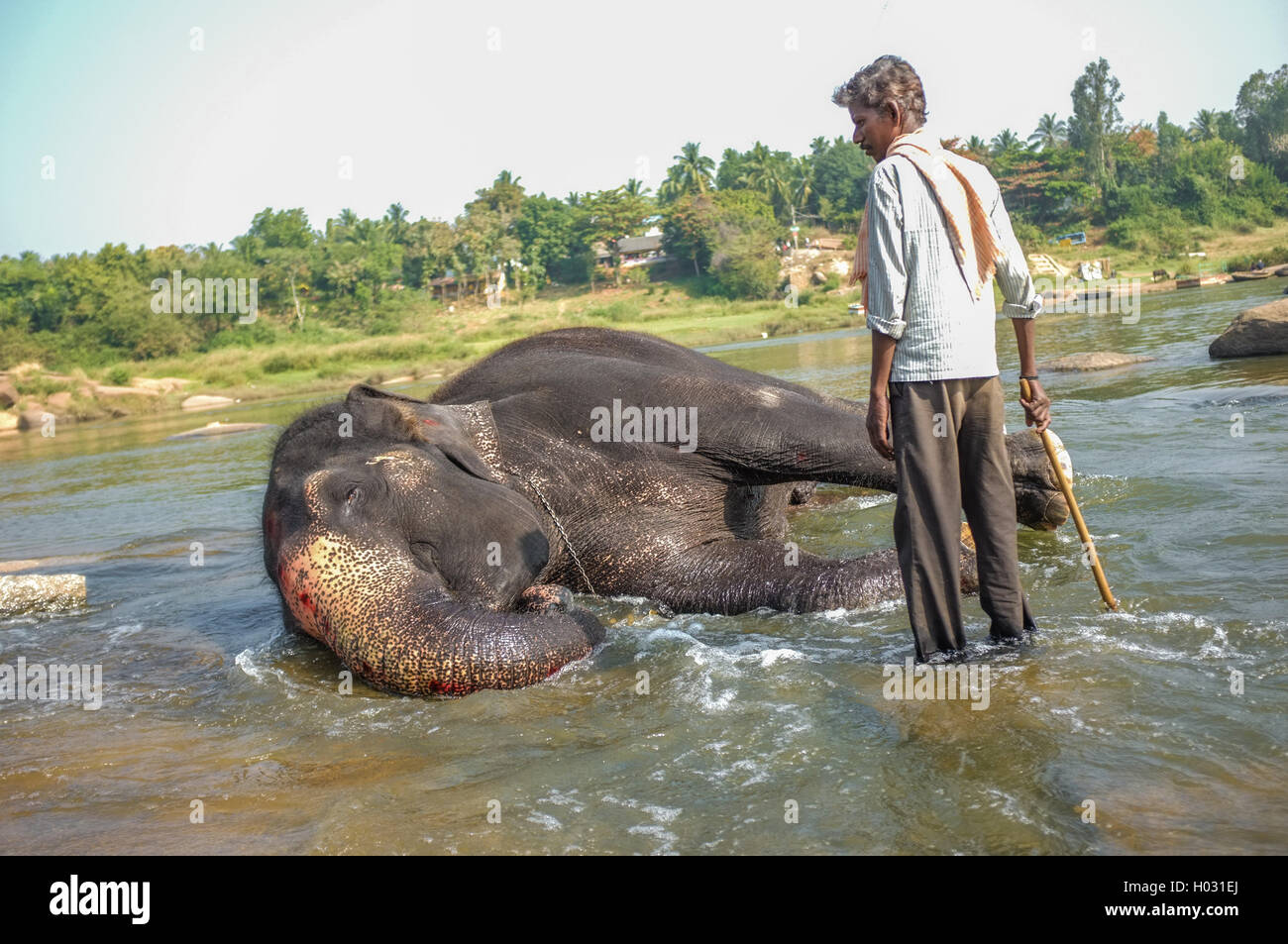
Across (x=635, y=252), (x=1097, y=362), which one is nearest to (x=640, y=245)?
(x=635, y=252)

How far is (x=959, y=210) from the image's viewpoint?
3.72 m

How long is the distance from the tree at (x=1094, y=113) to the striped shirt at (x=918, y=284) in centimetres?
8783

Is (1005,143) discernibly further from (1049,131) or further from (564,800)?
(564,800)

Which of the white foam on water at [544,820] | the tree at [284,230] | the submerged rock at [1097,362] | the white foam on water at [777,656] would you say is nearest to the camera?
the white foam on water at [544,820]

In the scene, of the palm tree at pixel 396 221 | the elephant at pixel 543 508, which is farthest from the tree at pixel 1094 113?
the elephant at pixel 543 508

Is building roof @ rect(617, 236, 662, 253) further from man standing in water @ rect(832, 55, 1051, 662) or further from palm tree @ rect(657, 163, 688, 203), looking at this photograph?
man standing in water @ rect(832, 55, 1051, 662)

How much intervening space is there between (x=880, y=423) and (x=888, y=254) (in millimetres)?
560

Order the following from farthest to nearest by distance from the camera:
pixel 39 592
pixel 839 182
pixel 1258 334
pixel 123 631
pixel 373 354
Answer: pixel 839 182 → pixel 373 354 → pixel 1258 334 → pixel 39 592 → pixel 123 631

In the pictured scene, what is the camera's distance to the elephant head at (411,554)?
12.8 ft

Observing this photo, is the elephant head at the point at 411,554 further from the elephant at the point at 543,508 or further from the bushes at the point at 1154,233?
the bushes at the point at 1154,233
